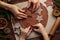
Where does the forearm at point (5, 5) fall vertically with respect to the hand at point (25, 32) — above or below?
above

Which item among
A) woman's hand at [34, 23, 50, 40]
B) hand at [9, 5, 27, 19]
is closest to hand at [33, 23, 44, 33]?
woman's hand at [34, 23, 50, 40]

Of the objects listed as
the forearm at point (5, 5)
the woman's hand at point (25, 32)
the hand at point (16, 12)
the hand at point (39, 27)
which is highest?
the forearm at point (5, 5)

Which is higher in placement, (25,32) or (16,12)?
(16,12)

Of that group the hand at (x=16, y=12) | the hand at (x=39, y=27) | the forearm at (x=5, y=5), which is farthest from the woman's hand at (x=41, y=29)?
the forearm at (x=5, y=5)

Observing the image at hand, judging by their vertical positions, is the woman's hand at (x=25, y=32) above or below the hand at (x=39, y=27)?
below

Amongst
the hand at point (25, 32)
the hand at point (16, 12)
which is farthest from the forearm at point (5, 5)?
the hand at point (25, 32)

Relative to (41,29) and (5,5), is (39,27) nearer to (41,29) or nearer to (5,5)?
(41,29)

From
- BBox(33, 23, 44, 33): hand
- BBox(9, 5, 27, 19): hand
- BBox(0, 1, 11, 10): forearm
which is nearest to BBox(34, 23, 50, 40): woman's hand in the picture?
BBox(33, 23, 44, 33): hand

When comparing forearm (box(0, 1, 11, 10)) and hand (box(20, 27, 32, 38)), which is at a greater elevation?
forearm (box(0, 1, 11, 10))

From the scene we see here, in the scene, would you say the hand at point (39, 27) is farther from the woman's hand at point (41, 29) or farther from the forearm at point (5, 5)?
the forearm at point (5, 5)

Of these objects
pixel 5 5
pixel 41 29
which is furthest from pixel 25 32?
pixel 5 5

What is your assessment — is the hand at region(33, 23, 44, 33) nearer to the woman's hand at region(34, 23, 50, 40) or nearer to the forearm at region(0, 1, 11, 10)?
the woman's hand at region(34, 23, 50, 40)

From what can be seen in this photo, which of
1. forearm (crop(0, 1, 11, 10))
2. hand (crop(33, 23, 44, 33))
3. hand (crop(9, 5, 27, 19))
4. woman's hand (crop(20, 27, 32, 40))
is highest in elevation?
forearm (crop(0, 1, 11, 10))

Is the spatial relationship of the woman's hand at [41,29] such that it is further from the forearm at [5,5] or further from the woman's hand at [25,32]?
the forearm at [5,5]
